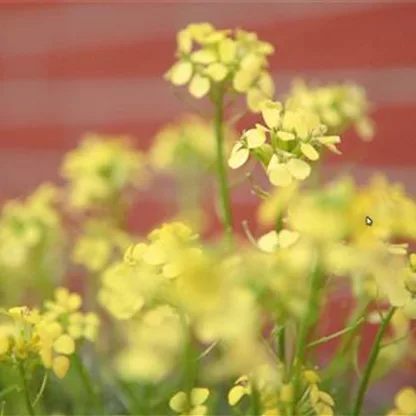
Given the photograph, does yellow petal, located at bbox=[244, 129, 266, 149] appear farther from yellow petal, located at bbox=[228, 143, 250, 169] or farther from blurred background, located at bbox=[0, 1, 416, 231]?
blurred background, located at bbox=[0, 1, 416, 231]

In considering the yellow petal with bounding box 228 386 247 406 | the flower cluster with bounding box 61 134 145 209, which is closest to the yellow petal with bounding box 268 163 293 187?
the yellow petal with bounding box 228 386 247 406

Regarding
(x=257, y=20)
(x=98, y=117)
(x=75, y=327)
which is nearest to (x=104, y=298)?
(x=75, y=327)

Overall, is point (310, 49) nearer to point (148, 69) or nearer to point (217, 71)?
point (148, 69)

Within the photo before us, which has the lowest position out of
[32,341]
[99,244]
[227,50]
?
[99,244]

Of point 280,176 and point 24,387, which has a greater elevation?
point 280,176

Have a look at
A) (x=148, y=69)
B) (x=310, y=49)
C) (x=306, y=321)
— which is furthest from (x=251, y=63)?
(x=148, y=69)

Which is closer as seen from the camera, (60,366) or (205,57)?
(60,366)

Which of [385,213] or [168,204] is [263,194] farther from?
[168,204]
